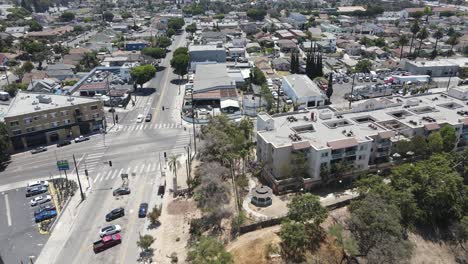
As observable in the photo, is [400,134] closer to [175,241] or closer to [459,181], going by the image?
[459,181]

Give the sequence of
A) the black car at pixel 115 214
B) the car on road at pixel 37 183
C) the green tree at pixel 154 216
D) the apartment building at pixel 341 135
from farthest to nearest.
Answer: the car on road at pixel 37 183 < the apartment building at pixel 341 135 < the black car at pixel 115 214 < the green tree at pixel 154 216

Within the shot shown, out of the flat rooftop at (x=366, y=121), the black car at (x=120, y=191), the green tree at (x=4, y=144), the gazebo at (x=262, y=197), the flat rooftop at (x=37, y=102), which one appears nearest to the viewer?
the gazebo at (x=262, y=197)

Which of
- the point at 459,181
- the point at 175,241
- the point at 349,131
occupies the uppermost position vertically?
the point at 349,131

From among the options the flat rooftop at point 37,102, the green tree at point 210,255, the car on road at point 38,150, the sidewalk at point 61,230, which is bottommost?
the sidewalk at point 61,230

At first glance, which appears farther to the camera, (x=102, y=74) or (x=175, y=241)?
(x=102, y=74)

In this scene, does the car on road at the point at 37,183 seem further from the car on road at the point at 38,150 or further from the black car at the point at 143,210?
the black car at the point at 143,210

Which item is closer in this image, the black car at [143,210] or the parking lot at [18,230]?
the parking lot at [18,230]

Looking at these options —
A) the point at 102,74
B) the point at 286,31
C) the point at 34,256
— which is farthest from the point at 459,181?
the point at 286,31

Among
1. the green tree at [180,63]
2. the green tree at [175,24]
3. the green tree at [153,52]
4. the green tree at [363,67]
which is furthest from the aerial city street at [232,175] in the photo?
the green tree at [175,24]
